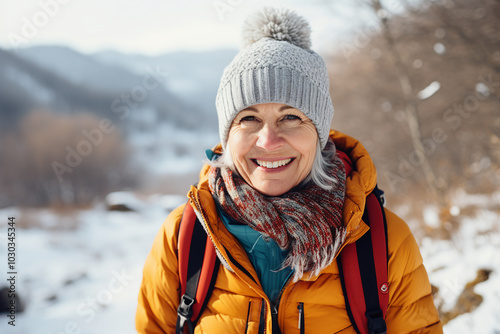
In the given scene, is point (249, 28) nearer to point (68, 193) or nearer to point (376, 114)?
point (376, 114)

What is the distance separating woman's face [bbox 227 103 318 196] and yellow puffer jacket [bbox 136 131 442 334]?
0.26 metres

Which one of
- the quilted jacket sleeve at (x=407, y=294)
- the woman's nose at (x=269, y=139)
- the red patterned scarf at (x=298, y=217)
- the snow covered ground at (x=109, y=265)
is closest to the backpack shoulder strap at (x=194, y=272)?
the red patterned scarf at (x=298, y=217)

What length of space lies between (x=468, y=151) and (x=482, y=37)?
5.06m

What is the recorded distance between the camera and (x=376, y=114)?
1194 centimetres

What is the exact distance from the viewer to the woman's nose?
4.60ft

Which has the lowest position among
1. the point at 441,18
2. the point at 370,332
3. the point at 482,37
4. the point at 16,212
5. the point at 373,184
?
the point at 370,332

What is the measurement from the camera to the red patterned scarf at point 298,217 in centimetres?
136

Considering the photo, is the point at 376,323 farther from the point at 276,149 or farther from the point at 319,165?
the point at 276,149

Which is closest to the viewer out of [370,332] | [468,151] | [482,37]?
[370,332]

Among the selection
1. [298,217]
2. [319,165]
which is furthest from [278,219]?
[319,165]

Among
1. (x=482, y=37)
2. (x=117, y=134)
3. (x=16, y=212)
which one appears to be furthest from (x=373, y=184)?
(x=117, y=134)

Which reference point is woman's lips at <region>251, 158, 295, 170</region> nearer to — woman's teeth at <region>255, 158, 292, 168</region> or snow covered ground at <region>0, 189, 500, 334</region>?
woman's teeth at <region>255, 158, 292, 168</region>

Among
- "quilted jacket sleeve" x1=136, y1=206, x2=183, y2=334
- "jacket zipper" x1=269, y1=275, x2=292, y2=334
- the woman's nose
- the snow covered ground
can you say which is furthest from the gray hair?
the snow covered ground

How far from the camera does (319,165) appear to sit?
5.16ft
